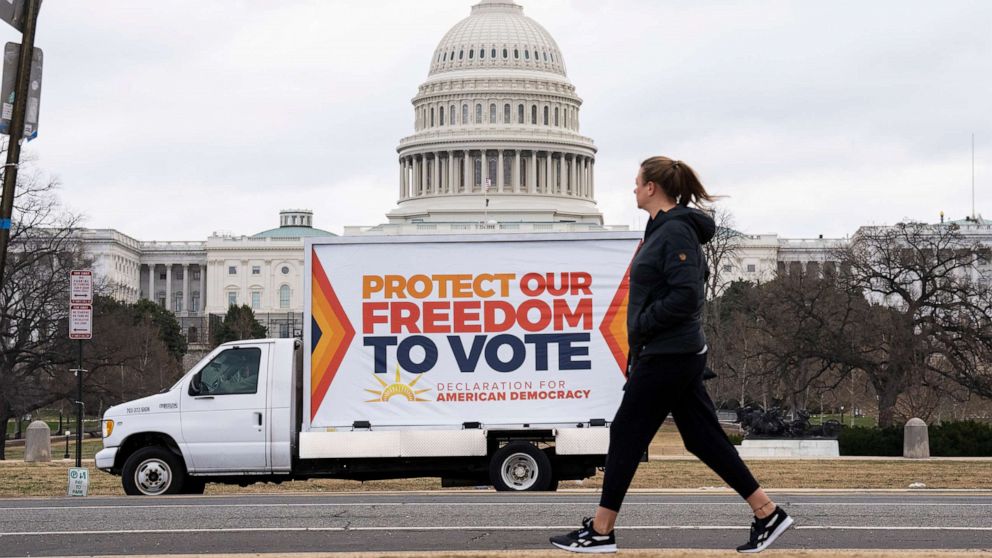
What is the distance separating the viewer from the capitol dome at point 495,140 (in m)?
166

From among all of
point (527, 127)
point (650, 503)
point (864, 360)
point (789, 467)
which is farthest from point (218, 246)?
point (650, 503)

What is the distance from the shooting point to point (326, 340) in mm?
20797

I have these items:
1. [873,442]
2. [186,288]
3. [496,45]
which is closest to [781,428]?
[873,442]

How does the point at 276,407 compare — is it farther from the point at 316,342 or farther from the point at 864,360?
the point at 864,360

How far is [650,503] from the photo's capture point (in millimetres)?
15695

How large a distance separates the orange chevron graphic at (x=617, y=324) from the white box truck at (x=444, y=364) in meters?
0.02

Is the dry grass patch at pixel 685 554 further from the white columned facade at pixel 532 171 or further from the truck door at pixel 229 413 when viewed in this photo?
the white columned facade at pixel 532 171

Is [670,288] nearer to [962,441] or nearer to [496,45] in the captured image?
[962,441]

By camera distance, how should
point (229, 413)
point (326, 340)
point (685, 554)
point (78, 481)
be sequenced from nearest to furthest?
point (685, 554)
point (78, 481)
point (229, 413)
point (326, 340)

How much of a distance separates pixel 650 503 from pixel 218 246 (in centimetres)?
17890

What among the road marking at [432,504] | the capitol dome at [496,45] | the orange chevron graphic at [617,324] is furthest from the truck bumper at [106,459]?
the capitol dome at [496,45]

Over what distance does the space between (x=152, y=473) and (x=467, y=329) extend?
3.88 meters

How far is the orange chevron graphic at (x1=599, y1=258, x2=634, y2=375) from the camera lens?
67.7 ft

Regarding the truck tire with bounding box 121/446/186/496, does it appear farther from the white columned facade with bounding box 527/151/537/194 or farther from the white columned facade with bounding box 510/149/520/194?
the white columned facade with bounding box 527/151/537/194
